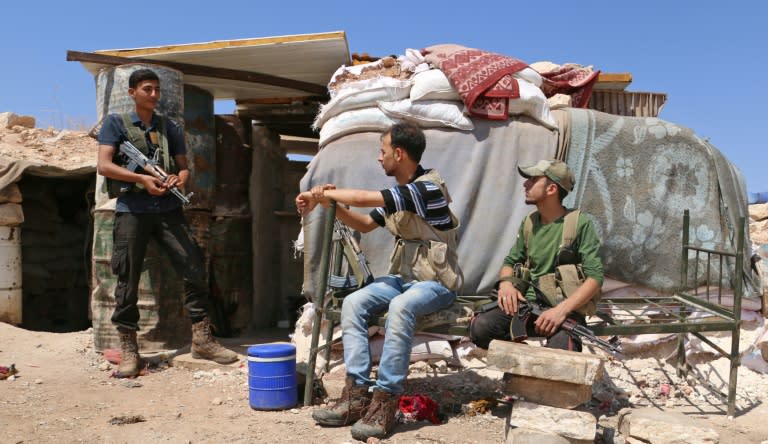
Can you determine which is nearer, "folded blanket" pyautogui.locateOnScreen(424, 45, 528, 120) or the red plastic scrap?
the red plastic scrap

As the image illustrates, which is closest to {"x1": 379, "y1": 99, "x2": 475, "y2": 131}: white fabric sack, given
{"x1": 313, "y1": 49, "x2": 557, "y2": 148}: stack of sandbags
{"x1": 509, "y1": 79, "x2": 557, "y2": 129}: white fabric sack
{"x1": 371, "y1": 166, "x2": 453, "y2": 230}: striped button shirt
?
{"x1": 313, "y1": 49, "x2": 557, "y2": 148}: stack of sandbags

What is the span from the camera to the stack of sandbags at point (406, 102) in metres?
4.65

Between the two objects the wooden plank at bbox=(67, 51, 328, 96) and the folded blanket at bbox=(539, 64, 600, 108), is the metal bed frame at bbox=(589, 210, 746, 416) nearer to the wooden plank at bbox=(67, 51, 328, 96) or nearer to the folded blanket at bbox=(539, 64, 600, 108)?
the folded blanket at bbox=(539, 64, 600, 108)

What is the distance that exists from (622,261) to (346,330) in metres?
2.44

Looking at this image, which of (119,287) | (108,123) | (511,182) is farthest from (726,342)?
(108,123)

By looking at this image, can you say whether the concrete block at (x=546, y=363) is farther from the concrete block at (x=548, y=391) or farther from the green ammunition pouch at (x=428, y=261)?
the green ammunition pouch at (x=428, y=261)

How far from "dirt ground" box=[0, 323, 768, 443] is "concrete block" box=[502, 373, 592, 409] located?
0.32 meters

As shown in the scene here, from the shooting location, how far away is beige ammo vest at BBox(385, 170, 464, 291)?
3428 mm

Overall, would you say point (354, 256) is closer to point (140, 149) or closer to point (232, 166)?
point (140, 149)

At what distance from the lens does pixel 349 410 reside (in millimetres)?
3252

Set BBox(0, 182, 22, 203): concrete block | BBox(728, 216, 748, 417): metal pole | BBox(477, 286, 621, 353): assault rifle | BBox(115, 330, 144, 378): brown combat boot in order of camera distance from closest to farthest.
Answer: BBox(477, 286, 621, 353): assault rifle, BBox(728, 216, 748, 417): metal pole, BBox(115, 330, 144, 378): brown combat boot, BBox(0, 182, 22, 203): concrete block

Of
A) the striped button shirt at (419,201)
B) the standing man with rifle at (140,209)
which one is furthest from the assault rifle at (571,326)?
the standing man with rifle at (140,209)

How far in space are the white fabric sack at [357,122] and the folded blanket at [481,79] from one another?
56 cm

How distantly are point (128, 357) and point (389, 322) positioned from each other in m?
2.23
